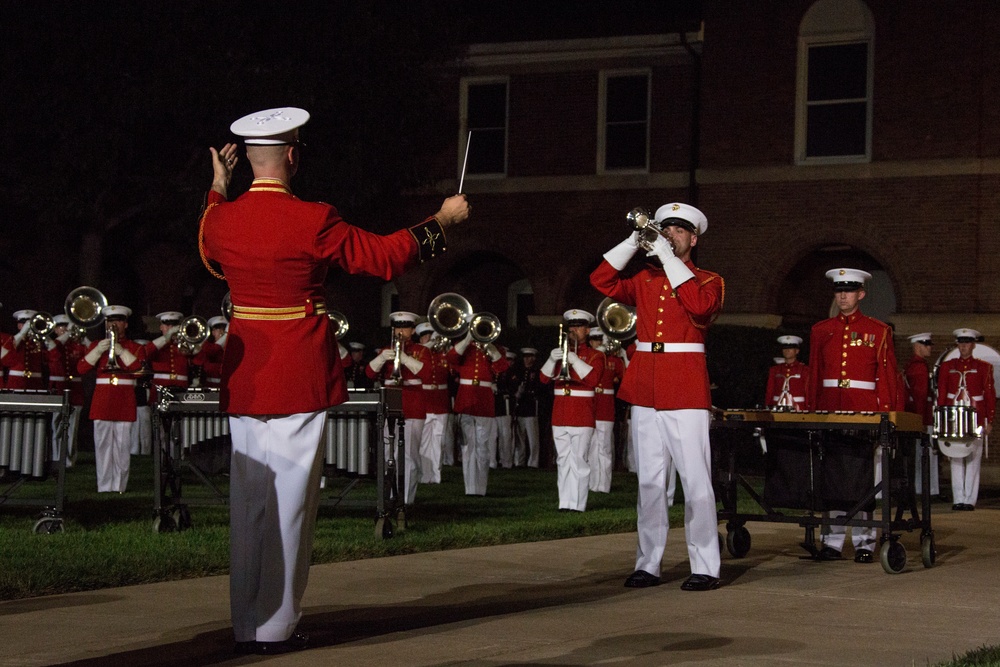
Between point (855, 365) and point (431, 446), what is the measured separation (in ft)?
25.1

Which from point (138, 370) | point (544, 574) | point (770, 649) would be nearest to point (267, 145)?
point (770, 649)

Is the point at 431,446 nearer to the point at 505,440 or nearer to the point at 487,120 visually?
the point at 505,440

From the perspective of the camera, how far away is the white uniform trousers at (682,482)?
911 centimetres

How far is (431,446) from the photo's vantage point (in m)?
18.3

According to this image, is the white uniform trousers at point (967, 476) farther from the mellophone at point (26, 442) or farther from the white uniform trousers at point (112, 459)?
the mellophone at point (26, 442)

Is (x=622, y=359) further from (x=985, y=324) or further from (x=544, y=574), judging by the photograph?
(x=544, y=574)

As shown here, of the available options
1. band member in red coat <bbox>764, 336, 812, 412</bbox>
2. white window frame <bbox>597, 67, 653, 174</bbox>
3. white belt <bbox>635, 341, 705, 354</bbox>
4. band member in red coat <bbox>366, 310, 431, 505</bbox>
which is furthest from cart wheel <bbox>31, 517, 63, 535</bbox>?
white window frame <bbox>597, 67, 653, 174</bbox>

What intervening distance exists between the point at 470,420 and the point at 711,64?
11.7 meters

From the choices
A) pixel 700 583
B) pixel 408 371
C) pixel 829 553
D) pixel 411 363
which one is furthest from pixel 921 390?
pixel 700 583

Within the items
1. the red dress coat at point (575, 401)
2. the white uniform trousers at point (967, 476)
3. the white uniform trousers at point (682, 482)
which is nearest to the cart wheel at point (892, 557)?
the white uniform trousers at point (682, 482)

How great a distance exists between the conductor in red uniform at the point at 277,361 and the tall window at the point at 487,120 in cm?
2305

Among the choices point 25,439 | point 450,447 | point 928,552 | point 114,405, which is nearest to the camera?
point 928,552

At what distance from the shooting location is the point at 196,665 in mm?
6410

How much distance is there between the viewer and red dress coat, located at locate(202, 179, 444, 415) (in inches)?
260
